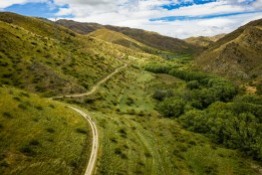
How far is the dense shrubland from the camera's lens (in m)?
67.5

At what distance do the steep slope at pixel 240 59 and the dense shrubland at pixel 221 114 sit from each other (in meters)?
35.4

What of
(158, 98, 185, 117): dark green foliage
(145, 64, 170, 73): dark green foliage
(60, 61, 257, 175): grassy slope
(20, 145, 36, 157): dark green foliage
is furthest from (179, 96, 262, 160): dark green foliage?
(145, 64, 170, 73): dark green foliage

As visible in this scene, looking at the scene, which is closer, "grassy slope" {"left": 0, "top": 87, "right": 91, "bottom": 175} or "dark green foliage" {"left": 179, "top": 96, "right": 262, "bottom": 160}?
"grassy slope" {"left": 0, "top": 87, "right": 91, "bottom": 175}

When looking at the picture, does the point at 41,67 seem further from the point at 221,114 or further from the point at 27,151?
the point at 27,151

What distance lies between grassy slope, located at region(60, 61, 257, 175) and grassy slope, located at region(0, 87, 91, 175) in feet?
9.87

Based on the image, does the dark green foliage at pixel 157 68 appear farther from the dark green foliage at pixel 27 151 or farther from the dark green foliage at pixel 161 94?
the dark green foliage at pixel 27 151

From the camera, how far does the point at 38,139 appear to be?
35.1 m

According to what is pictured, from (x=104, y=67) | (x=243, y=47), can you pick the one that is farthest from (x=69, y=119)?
(x=243, y=47)

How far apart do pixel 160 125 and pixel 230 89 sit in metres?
57.5

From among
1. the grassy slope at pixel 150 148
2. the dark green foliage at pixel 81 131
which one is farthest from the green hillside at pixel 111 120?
the grassy slope at pixel 150 148

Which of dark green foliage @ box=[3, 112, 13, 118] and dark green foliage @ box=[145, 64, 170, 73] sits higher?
dark green foliage @ box=[3, 112, 13, 118]

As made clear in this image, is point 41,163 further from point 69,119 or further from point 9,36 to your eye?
point 9,36

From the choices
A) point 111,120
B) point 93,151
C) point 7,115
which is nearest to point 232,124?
point 111,120

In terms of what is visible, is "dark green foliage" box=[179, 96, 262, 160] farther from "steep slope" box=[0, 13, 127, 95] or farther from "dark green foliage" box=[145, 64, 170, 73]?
"dark green foliage" box=[145, 64, 170, 73]
